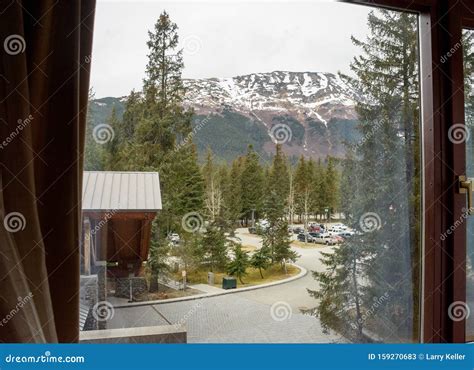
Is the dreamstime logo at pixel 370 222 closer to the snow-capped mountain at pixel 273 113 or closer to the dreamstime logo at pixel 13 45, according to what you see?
the snow-capped mountain at pixel 273 113

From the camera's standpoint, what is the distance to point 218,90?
5.22ft

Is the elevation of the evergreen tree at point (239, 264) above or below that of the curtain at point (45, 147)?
below

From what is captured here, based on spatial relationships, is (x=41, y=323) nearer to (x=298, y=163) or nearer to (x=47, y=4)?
(x=47, y=4)

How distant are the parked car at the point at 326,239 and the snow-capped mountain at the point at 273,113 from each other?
0.34m

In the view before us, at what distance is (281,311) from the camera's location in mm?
1620

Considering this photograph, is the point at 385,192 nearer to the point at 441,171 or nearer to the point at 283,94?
the point at 441,171

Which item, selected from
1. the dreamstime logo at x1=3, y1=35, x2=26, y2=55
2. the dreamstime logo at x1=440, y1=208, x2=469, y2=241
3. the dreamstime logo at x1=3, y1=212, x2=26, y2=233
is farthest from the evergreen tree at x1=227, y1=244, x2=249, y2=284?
the dreamstime logo at x1=3, y1=35, x2=26, y2=55

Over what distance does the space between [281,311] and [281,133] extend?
732mm

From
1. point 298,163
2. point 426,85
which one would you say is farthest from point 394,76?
point 298,163

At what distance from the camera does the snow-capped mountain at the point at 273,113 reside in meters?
1.56

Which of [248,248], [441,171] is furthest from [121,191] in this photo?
[441,171]

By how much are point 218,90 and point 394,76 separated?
807mm

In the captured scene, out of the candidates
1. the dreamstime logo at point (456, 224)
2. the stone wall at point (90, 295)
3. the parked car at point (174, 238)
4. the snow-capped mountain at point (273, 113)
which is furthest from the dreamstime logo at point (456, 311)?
the stone wall at point (90, 295)

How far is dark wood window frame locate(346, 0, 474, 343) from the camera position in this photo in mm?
1718
